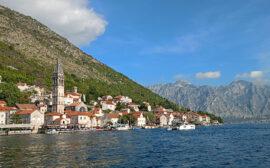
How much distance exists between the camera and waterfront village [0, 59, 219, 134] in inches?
3974

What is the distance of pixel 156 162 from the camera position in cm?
3200

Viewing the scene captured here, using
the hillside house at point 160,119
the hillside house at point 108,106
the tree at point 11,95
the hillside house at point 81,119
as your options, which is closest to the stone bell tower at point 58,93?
the hillside house at point 81,119

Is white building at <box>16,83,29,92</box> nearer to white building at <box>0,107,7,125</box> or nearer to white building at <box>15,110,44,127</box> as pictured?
white building at <box>15,110,44,127</box>

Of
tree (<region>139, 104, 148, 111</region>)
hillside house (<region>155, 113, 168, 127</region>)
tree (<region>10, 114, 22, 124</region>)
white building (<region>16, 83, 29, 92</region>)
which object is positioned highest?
white building (<region>16, 83, 29, 92</region>)

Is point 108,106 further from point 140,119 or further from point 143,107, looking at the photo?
point 143,107

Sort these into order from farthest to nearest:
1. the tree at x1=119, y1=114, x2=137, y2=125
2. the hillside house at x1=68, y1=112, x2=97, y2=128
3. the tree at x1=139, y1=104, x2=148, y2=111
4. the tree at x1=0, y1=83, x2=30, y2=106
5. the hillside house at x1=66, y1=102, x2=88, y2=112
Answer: the tree at x1=139, y1=104, x2=148, y2=111
the tree at x1=119, y1=114, x2=137, y2=125
the hillside house at x1=66, y1=102, x2=88, y2=112
the hillside house at x1=68, y1=112, x2=97, y2=128
the tree at x1=0, y1=83, x2=30, y2=106

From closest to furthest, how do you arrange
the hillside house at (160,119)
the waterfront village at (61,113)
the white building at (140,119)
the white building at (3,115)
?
1. the white building at (3,115)
2. the waterfront village at (61,113)
3. the white building at (140,119)
4. the hillside house at (160,119)

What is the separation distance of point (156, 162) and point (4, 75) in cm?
12663

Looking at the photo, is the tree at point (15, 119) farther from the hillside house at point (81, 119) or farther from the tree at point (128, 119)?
the tree at point (128, 119)

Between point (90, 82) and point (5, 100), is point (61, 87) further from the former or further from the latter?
point (90, 82)

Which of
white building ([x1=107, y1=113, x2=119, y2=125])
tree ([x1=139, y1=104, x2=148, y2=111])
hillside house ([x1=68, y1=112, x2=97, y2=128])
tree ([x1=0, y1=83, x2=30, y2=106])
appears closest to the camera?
tree ([x1=0, y1=83, x2=30, y2=106])

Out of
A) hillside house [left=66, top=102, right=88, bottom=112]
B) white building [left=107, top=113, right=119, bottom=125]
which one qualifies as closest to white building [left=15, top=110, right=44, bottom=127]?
hillside house [left=66, top=102, right=88, bottom=112]

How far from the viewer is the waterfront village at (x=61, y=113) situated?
101 metres

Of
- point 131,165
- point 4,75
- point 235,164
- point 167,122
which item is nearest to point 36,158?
point 131,165
